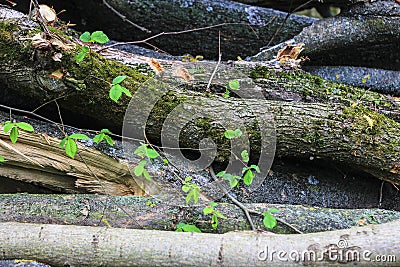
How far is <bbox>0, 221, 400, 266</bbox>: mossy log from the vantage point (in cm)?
174

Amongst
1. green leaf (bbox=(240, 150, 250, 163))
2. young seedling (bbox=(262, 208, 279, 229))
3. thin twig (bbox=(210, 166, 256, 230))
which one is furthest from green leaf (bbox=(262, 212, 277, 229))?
green leaf (bbox=(240, 150, 250, 163))

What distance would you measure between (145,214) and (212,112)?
69 centimetres

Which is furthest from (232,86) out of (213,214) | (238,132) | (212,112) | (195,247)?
(195,247)

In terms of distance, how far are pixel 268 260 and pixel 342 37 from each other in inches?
A: 91.4

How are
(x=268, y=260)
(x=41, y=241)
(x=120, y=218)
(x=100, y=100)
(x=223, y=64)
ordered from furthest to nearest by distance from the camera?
(x=223, y=64) < (x=100, y=100) < (x=120, y=218) < (x=41, y=241) < (x=268, y=260)

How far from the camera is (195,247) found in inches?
70.2

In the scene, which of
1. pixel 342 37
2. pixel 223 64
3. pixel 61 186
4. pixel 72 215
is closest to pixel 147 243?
pixel 72 215

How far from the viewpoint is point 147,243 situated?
71.7 inches

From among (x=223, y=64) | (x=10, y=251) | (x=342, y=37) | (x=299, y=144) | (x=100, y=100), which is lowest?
(x=10, y=251)

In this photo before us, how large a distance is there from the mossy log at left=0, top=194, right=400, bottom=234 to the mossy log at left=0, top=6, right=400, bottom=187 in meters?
0.42

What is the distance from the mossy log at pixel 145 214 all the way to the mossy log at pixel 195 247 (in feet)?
0.74

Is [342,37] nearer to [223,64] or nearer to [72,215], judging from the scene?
[223,64]

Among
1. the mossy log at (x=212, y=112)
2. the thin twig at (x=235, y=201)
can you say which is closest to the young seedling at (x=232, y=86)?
the mossy log at (x=212, y=112)

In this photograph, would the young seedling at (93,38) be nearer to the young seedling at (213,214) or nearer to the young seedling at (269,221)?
the young seedling at (213,214)
